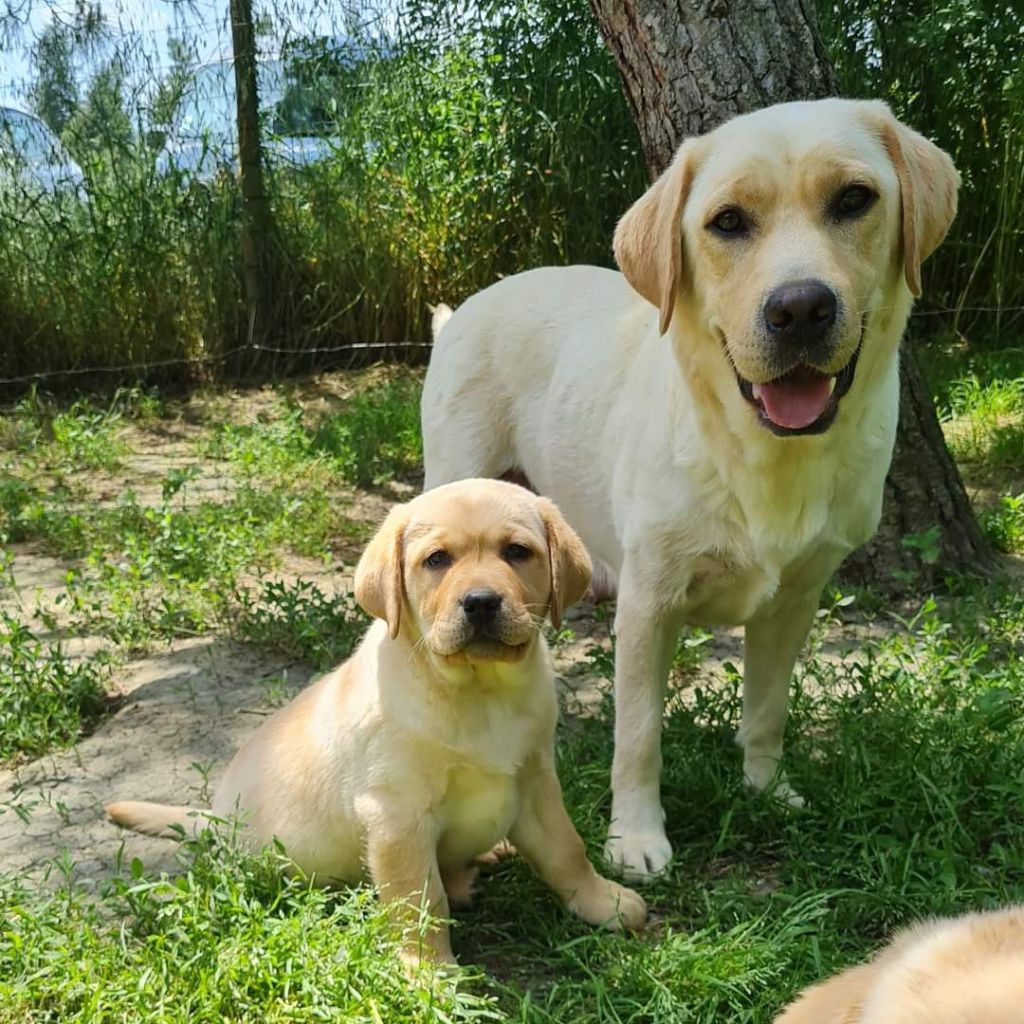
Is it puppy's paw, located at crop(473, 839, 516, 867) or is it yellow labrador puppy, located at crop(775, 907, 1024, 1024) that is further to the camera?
puppy's paw, located at crop(473, 839, 516, 867)

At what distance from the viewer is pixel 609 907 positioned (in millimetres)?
2938

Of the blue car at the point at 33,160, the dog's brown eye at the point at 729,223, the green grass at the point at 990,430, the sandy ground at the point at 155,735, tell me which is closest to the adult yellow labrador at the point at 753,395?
the dog's brown eye at the point at 729,223

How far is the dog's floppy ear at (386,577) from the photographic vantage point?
9.32ft

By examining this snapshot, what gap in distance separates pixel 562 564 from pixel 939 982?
5.42 feet

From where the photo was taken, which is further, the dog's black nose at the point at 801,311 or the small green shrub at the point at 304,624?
the small green shrub at the point at 304,624

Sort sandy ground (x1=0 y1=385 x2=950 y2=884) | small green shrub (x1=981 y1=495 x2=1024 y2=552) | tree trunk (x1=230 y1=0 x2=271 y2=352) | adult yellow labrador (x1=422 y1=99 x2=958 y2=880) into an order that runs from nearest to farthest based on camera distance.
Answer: adult yellow labrador (x1=422 y1=99 x2=958 y2=880)
sandy ground (x1=0 y1=385 x2=950 y2=884)
small green shrub (x1=981 y1=495 x2=1024 y2=552)
tree trunk (x1=230 y1=0 x2=271 y2=352)

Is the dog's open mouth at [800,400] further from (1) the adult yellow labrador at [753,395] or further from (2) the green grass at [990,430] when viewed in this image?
(2) the green grass at [990,430]

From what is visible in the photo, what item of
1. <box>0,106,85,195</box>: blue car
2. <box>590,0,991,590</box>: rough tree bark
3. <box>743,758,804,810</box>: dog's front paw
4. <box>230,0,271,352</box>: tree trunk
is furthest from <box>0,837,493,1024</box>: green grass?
<box>0,106,85,195</box>: blue car

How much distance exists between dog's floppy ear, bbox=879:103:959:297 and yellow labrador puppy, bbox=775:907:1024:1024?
1.70 m

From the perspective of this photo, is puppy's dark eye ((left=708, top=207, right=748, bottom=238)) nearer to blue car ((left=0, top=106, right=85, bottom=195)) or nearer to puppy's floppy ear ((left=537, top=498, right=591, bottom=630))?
puppy's floppy ear ((left=537, top=498, right=591, bottom=630))

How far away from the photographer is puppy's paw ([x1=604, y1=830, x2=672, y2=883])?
3148 millimetres

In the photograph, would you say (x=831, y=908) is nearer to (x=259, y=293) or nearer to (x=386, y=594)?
(x=386, y=594)

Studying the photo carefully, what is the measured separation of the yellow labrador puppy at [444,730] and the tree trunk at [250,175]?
6123 millimetres

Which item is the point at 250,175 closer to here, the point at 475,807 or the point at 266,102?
the point at 266,102
